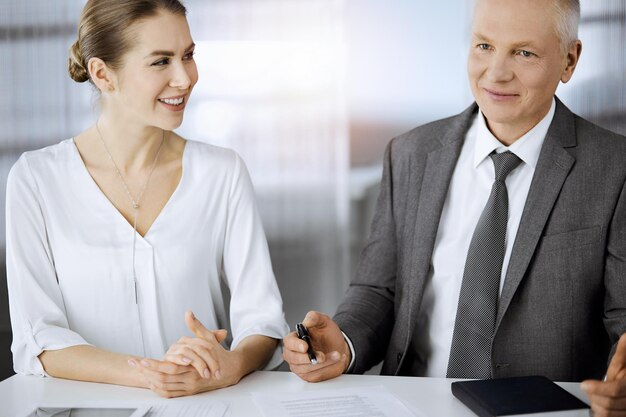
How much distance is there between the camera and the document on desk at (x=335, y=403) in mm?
1444

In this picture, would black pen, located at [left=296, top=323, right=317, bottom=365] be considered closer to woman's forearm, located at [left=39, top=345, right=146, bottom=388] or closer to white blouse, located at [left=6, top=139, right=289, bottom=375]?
white blouse, located at [left=6, top=139, right=289, bottom=375]

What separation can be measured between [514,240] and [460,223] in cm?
18

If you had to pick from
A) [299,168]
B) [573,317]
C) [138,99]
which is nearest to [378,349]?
[573,317]

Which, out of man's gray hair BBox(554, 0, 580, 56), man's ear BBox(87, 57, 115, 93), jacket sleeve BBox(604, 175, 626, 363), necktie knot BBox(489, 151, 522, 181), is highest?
man's gray hair BBox(554, 0, 580, 56)

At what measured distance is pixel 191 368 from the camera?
1604 millimetres

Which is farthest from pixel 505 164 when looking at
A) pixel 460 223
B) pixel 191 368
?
pixel 191 368

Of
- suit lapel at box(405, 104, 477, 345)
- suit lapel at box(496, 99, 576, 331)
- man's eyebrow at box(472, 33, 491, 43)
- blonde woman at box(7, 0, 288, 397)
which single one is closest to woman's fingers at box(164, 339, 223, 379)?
blonde woman at box(7, 0, 288, 397)

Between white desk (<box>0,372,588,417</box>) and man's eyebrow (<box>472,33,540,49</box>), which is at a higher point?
man's eyebrow (<box>472,33,540,49</box>)

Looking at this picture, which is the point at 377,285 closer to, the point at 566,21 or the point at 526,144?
the point at 526,144

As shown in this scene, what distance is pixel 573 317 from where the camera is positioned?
1.94m

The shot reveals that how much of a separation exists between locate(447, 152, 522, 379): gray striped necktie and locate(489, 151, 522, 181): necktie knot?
3 cm

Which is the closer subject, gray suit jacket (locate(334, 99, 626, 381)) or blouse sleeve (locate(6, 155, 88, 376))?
blouse sleeve (locate(6, 155, 88, 376))

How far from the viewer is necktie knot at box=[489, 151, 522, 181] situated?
204 centimetres

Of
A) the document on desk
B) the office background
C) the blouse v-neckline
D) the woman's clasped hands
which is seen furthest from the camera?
the office background
